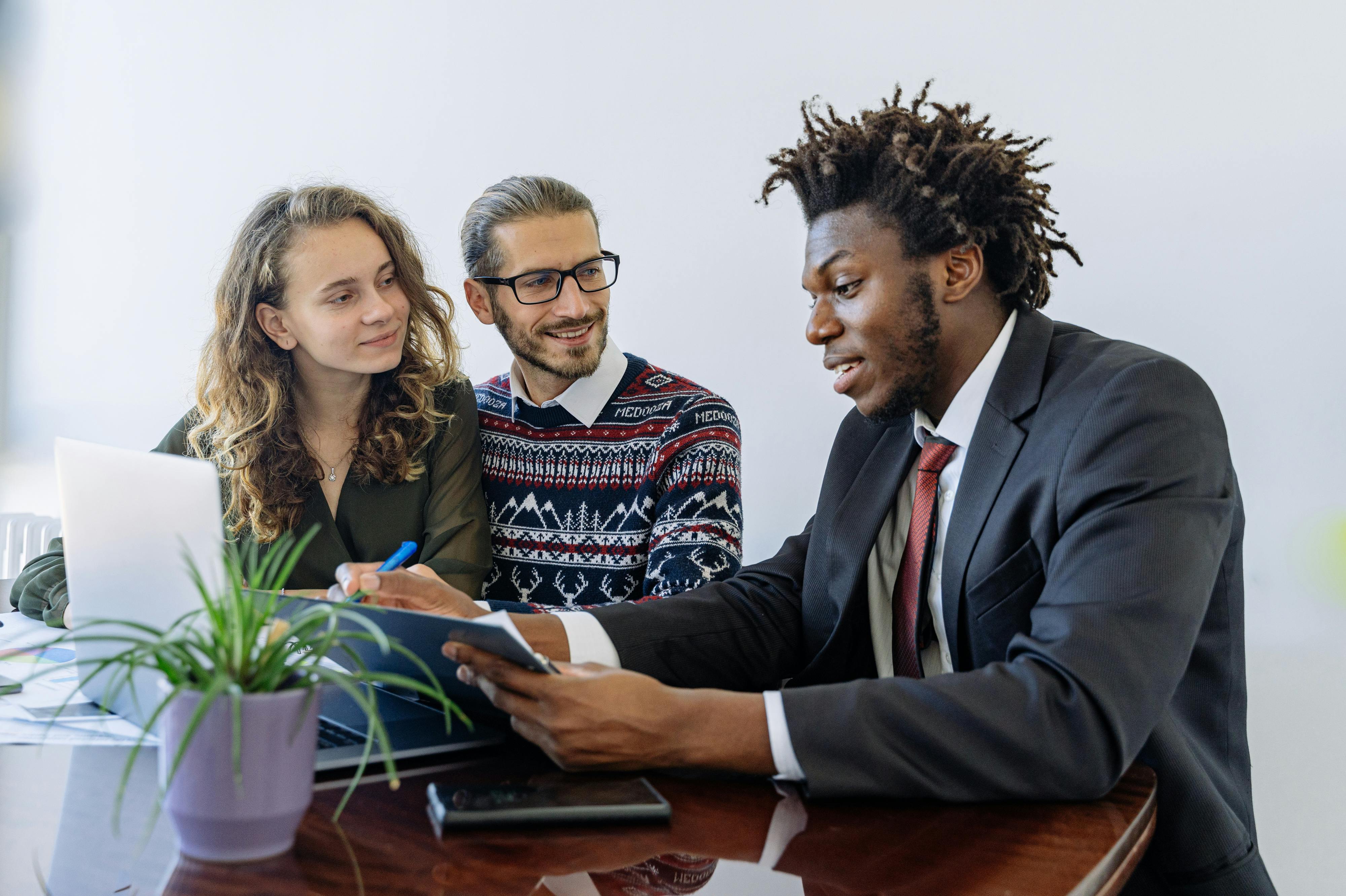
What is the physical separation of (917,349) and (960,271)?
13 centimetres

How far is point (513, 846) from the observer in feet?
Answer: 2.73

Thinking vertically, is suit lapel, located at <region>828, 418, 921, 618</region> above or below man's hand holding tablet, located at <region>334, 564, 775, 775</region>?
above

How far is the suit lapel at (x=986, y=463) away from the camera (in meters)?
1.30

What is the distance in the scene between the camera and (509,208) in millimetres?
2213

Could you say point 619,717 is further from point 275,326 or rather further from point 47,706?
point 275,326

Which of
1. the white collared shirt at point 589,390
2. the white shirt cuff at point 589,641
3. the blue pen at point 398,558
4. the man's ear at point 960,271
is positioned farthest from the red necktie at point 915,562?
the white collared shirt at point 589,390

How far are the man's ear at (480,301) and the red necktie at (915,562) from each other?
112 centimetres

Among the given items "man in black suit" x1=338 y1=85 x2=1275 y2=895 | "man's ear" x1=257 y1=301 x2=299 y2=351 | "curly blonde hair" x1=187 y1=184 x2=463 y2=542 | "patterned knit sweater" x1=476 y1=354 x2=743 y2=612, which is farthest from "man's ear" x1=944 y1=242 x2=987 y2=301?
"man's ear" x1=257 y1=301 x2=299 y2=351

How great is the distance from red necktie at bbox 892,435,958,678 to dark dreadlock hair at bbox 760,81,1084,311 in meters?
0.26

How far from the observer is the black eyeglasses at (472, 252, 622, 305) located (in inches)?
85.9

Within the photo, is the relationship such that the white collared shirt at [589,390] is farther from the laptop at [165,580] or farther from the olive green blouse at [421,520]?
the laptop at [165,580]

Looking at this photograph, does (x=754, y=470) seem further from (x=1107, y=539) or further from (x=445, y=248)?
(x=1107, y=539)

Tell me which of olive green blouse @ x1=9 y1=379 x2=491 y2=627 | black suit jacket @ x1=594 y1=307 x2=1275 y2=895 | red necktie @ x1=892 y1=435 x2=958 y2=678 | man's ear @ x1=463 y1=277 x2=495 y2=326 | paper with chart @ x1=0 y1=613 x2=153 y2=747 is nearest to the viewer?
black suit jacket @ x1=594 y1=307 x2=1275 y2=895

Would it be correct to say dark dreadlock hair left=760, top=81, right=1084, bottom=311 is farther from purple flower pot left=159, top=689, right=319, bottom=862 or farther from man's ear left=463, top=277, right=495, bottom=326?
purple flower pot left=159, top=689, right=319, bottom=862
